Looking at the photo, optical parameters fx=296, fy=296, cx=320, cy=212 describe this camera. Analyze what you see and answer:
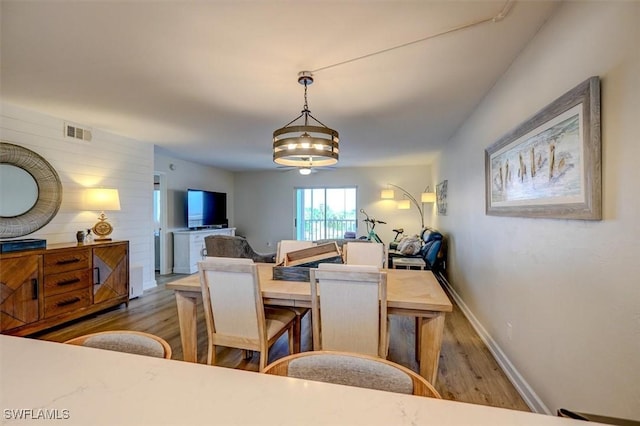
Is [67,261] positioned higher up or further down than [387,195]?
further down

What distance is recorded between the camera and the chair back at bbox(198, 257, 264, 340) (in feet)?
6.29

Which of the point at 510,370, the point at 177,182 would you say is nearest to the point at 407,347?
the point at 510,370

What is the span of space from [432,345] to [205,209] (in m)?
6.03

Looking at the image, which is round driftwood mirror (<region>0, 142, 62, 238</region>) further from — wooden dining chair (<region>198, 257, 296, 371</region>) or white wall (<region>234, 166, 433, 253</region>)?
white wall (<region>234, 166, 433, 253</region>)

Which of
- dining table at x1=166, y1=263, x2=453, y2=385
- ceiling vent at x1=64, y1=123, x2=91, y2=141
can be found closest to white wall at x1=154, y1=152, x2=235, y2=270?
ceiling vent at x1=64, y1=123, x2=91, y2=141

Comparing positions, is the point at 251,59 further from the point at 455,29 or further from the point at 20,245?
the point at 20,245

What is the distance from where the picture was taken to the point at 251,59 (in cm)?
212

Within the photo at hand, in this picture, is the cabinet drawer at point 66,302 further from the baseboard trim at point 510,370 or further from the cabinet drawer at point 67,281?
the baseboard trim at point 510,370

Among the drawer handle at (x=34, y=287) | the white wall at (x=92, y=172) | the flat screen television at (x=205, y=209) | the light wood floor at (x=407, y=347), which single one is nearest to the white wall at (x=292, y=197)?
the flat screen television at (x=205, y=209)

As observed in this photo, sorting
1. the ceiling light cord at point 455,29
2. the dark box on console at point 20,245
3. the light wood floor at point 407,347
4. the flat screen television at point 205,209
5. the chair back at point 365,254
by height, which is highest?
the ceiling light cord at point 455,29

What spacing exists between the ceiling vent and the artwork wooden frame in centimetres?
465

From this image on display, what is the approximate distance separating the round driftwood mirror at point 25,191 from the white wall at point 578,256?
4.66 metres

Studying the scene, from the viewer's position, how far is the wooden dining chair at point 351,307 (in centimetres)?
170

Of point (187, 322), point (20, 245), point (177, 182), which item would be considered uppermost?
point (177, 182)
